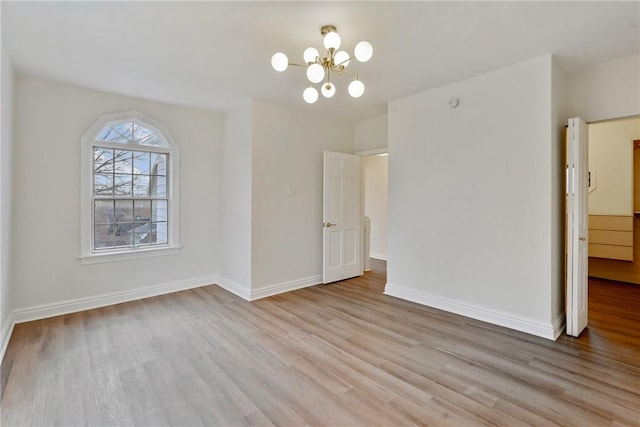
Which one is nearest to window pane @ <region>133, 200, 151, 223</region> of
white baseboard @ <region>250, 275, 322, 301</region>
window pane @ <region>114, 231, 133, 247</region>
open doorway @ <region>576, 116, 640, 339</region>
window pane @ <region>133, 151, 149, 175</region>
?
window pane @ <region>114, 231, 133, 247</region>

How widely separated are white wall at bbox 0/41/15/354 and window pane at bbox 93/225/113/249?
0.82 meters

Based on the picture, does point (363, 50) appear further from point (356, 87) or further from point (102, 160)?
point (102, 160)

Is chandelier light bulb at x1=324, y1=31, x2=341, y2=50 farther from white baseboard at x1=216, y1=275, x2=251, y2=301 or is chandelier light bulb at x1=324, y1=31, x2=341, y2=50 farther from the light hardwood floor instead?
white baseboard at x1=216, y1=275, x2=251, y2=301

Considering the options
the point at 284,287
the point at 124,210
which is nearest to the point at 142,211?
the point at 124,210

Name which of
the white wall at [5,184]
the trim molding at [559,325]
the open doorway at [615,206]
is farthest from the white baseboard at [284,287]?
the open doorway at [615,206]

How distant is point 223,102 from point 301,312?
301cm

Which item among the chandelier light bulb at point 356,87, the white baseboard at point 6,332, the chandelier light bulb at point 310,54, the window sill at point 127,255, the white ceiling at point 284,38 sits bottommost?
the white baseboard at point 6,332

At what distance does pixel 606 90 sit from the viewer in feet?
9.98

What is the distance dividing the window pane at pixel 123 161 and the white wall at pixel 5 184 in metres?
1.00

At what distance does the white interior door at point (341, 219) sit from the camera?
4.79 metres

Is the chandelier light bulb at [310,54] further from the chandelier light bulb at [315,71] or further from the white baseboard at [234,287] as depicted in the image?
the white baseboard at [234,287]

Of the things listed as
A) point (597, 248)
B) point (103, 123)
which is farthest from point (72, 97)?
point (597, 248)

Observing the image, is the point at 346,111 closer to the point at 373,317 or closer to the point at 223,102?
the point at 223,102

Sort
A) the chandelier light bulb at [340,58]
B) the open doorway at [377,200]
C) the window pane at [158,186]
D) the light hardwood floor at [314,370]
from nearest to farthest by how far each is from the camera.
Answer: the light hardwood floor at [314,370] → the chandelier light bulb at [340,58] → the window pane at [158,186] → the open doorway at [377,200]
